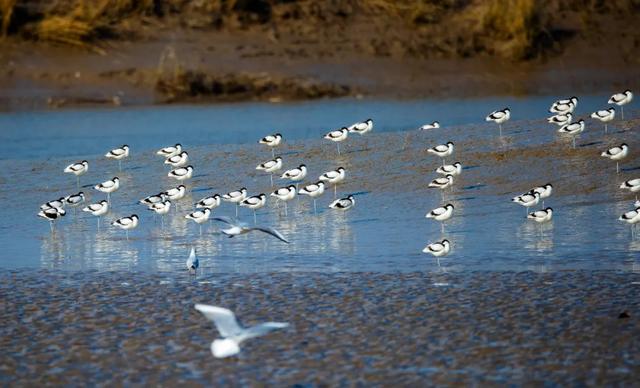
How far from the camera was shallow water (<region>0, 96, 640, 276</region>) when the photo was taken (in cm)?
1279

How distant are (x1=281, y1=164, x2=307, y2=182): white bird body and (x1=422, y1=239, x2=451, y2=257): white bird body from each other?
540cm

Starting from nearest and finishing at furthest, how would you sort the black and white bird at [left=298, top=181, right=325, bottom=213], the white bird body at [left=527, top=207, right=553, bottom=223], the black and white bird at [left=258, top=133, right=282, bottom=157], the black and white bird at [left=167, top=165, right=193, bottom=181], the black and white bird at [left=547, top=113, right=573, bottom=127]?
the white bird body at [left=527, top=207, right=553, bottom=223] < the black and white bird at [left=298, top=181, right=325, bottom=213] < the black and white bird at [left=167, top=165, right=193, bottom=181] < the black and white bird at [left=547, top=113, right=573, bottom=127] < the black and white bird at [left=258, top=133, right=282, bottom=157]

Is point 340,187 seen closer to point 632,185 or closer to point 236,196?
point 236,196

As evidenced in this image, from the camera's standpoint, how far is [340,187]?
17141 mm

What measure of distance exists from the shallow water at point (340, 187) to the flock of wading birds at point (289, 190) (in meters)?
0.17

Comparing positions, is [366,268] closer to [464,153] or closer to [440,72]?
[464,153]

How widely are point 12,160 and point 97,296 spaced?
9566 mm

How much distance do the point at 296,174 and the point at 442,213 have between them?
397 cm

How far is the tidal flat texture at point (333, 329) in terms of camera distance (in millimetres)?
8406

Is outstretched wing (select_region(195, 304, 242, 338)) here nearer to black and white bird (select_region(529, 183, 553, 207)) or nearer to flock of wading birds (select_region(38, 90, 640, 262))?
flock of wading birds (select_region(38, 90, 640, 262))

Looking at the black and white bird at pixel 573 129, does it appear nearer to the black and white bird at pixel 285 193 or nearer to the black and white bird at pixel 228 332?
the black and white bird at pixel 285 193

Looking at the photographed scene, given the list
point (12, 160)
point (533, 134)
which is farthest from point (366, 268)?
point (12, 160)

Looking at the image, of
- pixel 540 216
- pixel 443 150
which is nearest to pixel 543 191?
pixel 540 216

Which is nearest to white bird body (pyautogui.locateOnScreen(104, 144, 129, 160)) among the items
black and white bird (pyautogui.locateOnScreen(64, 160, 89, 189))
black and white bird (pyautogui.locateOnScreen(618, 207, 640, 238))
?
black and white bird (pyautogui.locateOnScreen(64, 160, 89, 189))
